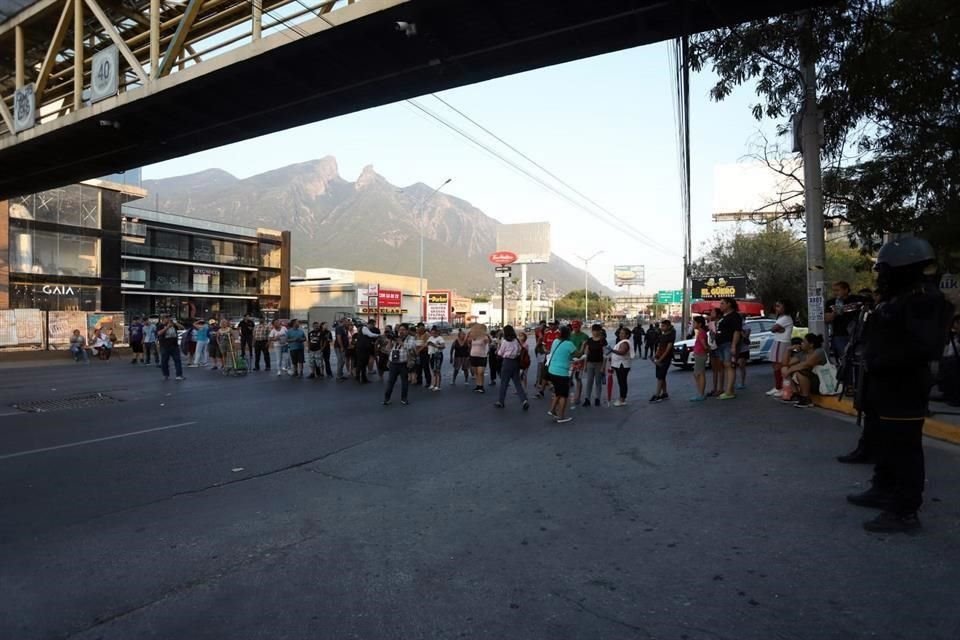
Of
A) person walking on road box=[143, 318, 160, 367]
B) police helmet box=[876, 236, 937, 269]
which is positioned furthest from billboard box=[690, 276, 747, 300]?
police helmet box=[876, 236, 937, 269]

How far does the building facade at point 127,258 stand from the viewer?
42.9 m

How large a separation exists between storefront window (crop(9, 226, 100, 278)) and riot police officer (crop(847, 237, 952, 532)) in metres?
51.0

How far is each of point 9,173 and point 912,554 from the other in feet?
71.8

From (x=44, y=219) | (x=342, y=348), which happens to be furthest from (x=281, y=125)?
(x=44, y=219)

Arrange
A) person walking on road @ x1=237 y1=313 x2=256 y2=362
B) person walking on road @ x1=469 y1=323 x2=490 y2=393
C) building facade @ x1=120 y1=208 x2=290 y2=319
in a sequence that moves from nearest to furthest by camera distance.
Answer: person walking on road @ x1=469 y1=323 x2=490 y2=393 < person walking on road @ x1=237 y1=313 x2=256 y2=362 < building facade @ x1=120 y1=208 x2=290 y2=319

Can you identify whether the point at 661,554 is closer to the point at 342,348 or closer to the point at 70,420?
the point at 70,420

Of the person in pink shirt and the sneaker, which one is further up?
the person in pink shirt

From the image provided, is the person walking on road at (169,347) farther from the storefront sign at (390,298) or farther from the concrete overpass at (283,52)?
the storefront sign at (390,298)

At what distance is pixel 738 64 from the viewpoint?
11000 mm

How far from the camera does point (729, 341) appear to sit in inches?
458

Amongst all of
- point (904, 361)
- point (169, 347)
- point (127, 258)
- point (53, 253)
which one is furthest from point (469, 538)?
point (127, 258)

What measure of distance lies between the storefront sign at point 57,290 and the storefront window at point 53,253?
36.1 inches

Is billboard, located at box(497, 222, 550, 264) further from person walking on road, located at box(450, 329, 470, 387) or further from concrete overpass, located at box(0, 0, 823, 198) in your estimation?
concrete overpass, located at box(0, 0, 823, 198)

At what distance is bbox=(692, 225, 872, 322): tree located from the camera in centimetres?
4169
